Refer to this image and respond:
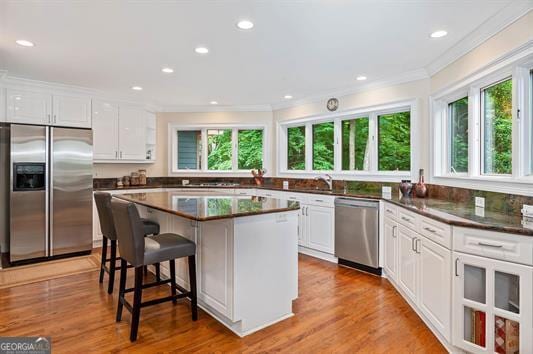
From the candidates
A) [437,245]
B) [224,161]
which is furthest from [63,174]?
[437,245]

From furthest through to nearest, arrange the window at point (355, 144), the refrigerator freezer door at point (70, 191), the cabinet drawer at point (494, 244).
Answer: the window at point (355, 144) → the refrigerator freezer door at point (70, 191) → the cabinet drawer at point (494, 244)

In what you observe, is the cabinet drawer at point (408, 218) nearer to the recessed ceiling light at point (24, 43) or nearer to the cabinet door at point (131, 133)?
the recessed ceiling light at point (24, 43)

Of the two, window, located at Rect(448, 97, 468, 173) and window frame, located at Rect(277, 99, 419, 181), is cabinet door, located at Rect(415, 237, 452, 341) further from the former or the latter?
window frame, located at Rect(277, 99, 419, 181)

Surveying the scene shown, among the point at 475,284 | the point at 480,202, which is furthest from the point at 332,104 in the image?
the point at 475,284

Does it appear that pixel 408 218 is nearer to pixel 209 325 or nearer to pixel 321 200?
pixel 321 200

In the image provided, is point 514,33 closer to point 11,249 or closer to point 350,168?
point 350,168

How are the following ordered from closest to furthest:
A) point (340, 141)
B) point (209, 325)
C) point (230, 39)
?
point (209, 325) → point (230, 39) → point (340, 141)

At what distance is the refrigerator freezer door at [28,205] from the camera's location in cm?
391

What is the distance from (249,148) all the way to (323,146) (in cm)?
154

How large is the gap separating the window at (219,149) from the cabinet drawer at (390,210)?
3443mm

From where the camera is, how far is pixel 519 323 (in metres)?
1.80

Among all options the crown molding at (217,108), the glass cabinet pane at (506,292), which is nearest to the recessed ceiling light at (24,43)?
the crown molding at (217,108)

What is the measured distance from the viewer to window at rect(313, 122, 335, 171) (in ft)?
17.0

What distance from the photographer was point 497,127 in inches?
111
